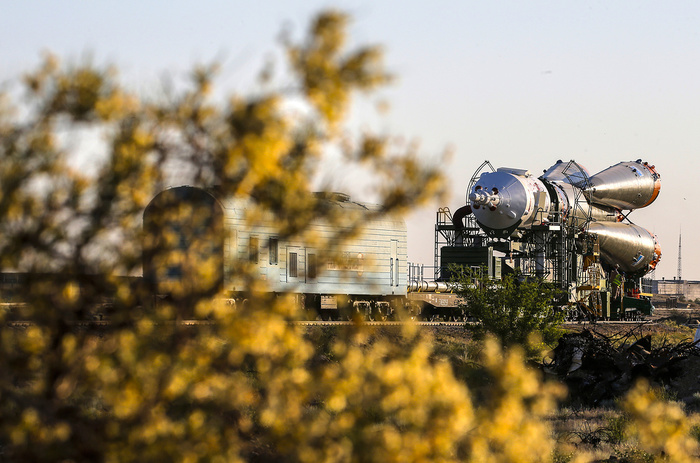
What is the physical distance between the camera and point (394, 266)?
95.6 ft

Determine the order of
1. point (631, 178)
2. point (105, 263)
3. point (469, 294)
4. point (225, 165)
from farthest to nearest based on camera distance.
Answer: point (631, 178), point (469, 294), point (105, 263), point (225, 165)

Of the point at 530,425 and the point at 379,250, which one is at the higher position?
the point at 379,250

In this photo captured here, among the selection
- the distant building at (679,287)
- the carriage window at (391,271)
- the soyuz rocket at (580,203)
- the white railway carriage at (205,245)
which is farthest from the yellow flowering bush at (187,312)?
the distant building at (679,287)

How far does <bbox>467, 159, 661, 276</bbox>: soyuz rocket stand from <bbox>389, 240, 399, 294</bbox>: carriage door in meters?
10.2

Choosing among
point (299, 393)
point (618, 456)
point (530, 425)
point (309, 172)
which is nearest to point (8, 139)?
point (309, 172)

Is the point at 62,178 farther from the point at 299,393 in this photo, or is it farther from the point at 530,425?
the point at 530,425

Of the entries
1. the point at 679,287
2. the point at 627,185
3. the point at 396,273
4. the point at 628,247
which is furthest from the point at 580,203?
the point at 679,287

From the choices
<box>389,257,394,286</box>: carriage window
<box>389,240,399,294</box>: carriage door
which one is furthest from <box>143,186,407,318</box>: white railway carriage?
<box>389,240,399,294</box>: carriage door

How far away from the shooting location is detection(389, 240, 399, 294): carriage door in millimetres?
28922

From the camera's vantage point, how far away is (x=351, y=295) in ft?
91.6

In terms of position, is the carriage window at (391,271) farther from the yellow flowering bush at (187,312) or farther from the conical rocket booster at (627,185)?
the yellow flowering bush at (187,312)

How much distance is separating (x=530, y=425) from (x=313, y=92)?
81.9 inches

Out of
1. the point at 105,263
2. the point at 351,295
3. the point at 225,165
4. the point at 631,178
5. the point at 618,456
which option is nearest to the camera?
the point at 225,165

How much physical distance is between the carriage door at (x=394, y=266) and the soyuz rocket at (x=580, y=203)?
33.5 feet
